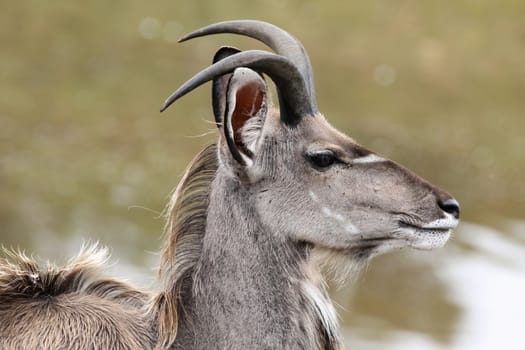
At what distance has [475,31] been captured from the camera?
3070 cm

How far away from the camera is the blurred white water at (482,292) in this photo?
1620 cm

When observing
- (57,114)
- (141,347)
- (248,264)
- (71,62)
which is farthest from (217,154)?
(71,62)

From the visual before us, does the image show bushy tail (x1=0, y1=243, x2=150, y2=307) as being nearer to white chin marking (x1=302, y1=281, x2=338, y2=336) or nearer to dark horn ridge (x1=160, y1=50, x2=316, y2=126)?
white chin marking (x1=302, y1=281, x2=338, y2=336)

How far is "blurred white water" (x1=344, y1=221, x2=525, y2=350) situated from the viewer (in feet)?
53.2

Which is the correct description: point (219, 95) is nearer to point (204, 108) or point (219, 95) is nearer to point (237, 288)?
point (237, 288)

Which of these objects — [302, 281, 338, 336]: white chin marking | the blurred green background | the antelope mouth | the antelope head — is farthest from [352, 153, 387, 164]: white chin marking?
the blurred green background

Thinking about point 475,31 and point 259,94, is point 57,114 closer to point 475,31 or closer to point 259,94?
point 475,31

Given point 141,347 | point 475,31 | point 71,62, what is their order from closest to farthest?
point 141,347
point 71,62
point 475,31

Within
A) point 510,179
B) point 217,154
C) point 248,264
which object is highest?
point 217,154

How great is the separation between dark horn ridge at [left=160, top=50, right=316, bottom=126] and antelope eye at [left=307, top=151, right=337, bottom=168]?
10.9 inches

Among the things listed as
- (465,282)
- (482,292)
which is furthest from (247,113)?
(465,282)

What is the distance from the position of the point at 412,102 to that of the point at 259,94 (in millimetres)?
20680

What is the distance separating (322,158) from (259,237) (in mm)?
690

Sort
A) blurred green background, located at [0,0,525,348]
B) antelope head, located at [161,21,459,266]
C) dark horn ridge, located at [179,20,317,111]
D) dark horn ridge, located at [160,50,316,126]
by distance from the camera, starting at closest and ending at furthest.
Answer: dark horn ridge, located at [160,50,316,126]
antelope head, located at [161,21,459,266]
dark horn ridge, located at [179,20,317,111]
blurred green background, located at [0,0,525,348]
